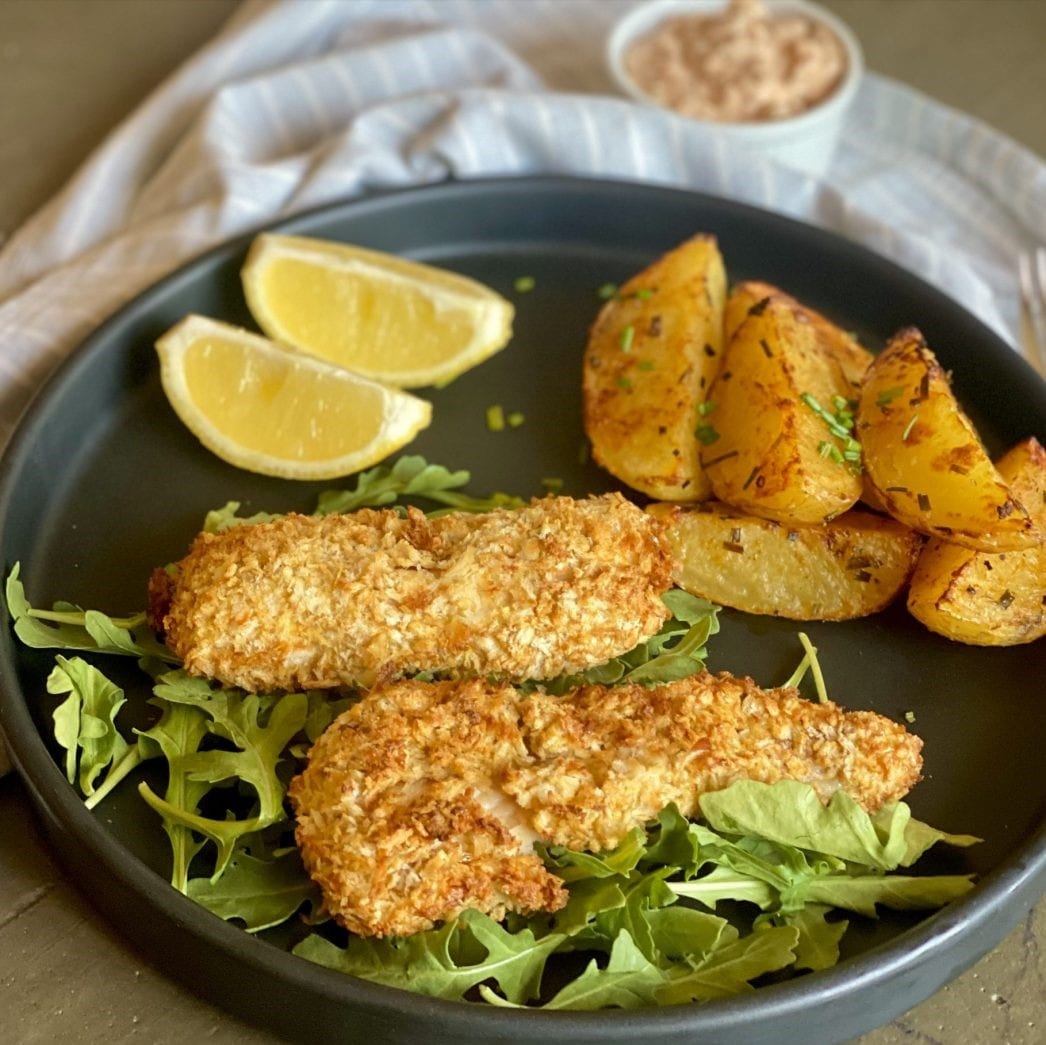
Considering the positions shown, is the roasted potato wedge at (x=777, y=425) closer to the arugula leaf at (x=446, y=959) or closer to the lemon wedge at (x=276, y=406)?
the lemon wedge at (x=276, y=406)

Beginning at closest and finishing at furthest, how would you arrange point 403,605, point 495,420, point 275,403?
point 403,605 → point 275,403 → point 495,420

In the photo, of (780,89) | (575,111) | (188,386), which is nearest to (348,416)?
(188,386)

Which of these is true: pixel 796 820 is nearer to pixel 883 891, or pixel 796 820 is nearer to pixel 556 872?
pixel 883 891

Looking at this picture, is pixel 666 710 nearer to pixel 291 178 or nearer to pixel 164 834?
pixel 164 834

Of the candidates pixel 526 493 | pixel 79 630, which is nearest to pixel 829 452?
pixel 526 493

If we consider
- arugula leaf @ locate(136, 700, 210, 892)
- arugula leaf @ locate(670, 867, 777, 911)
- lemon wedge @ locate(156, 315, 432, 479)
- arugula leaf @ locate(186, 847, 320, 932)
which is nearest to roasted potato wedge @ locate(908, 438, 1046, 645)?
arugula leaf @ locate(670, 867, 777, 911)

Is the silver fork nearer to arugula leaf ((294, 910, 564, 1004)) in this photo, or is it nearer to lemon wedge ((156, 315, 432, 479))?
lemon wedge ((156, 315, 432, 479))

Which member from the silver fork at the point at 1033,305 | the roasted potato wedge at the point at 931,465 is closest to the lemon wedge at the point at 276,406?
the roasted potato wedge at the point at 931,465
